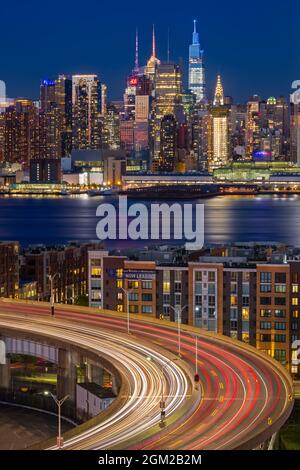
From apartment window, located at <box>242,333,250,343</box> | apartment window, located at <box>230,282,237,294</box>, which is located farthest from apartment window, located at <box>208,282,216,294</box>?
apartment window, located at <box>242,333,250,343</box>

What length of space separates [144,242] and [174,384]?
63.0 feet

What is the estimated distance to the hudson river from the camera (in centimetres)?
2673

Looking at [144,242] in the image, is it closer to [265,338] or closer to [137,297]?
[137,297]

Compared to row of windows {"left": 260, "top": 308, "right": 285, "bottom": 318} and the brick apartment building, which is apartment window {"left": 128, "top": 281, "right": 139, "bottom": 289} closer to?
the brick apartment building

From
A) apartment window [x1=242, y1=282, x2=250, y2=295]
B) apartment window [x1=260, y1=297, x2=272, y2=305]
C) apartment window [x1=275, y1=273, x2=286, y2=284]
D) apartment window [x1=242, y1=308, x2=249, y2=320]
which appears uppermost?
apartment window [x1=275, y1=273, x2=286, y2=284]

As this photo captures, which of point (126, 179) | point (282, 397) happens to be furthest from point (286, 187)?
point (282, 397)

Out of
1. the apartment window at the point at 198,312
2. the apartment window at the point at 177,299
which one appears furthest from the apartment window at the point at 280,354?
the apartment window at the point at 177,299

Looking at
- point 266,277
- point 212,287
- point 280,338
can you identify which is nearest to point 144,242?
point 212,287

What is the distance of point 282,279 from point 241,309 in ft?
1.82

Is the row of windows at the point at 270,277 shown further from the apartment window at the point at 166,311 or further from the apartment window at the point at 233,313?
the apartment window at the point at 166,311

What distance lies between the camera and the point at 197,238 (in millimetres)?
26906

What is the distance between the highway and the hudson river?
600 inches
